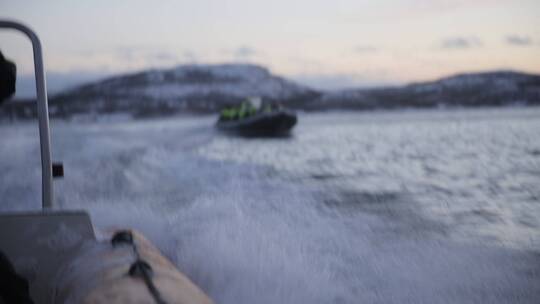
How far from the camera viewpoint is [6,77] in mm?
1505

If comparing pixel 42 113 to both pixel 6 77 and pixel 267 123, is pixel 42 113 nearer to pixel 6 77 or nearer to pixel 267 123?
pixel 6 77

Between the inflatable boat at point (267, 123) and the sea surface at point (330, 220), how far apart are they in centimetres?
1017

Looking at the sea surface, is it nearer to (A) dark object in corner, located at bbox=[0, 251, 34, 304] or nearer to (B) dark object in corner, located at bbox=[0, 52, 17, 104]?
(A) dark object in corner, located at bbox=[0, 251, 34, 304]

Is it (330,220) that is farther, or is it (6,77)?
(330,220)

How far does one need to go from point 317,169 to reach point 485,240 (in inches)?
220

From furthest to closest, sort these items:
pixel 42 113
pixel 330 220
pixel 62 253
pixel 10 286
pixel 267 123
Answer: pixel 267 123 → pixel 330 220 → pixel 42 113 → pixel 62 253 → pixel 10 286

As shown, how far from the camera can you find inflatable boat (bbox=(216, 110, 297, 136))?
20.7 meters

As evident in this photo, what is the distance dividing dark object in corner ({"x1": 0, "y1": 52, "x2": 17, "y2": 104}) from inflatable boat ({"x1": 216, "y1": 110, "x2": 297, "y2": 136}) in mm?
19108

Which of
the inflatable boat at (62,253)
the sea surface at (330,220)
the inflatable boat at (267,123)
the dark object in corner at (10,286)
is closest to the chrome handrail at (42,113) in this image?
the inflatable boat at (62,253)

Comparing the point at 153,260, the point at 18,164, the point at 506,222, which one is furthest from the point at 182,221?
the point at 18,164

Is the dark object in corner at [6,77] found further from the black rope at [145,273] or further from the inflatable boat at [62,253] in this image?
the black rope at [145,273]

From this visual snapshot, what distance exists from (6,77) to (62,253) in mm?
799

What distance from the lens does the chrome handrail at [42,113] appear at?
7.16 feet

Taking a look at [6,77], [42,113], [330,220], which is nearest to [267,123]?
[330,220]
